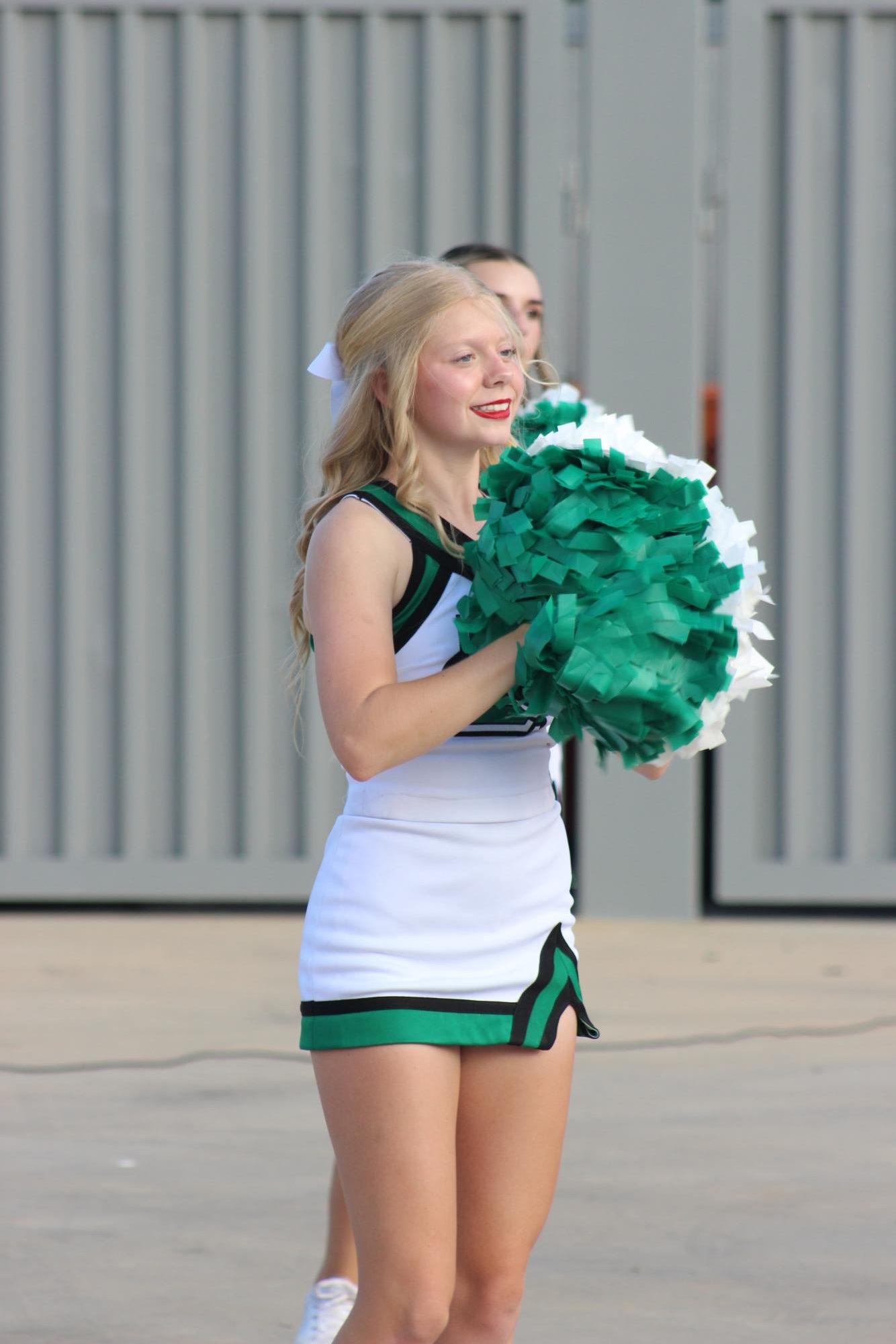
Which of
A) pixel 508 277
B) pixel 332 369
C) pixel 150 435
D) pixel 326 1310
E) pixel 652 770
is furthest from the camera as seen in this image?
pixel 150 435

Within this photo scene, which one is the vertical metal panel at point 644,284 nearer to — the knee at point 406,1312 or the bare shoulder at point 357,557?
the bare shoulder at point 357,557

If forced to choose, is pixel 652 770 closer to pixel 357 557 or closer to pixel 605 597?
pixel 605 597

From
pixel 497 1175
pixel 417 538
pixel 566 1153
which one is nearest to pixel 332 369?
pixel 417 538

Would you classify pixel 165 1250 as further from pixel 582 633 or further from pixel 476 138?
pixel 476 138

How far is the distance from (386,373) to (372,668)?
1.50ft

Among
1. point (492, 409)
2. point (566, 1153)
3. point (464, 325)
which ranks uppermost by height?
point (464, 325)

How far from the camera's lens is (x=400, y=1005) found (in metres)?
2.21

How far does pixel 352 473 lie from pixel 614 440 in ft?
1.27

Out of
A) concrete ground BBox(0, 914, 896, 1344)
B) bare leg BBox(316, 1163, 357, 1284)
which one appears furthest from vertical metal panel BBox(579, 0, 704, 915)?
bare leg BBox(316, 1163, 357, 1284)

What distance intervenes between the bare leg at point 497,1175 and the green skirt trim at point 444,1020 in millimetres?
35

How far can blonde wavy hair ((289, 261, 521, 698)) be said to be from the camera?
7.95ft

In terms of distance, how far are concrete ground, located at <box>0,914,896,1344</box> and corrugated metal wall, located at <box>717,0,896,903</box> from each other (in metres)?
0.68

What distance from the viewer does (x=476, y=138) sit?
23.1 feet

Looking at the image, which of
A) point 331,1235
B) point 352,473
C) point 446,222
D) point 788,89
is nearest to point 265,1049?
point 331,1235
